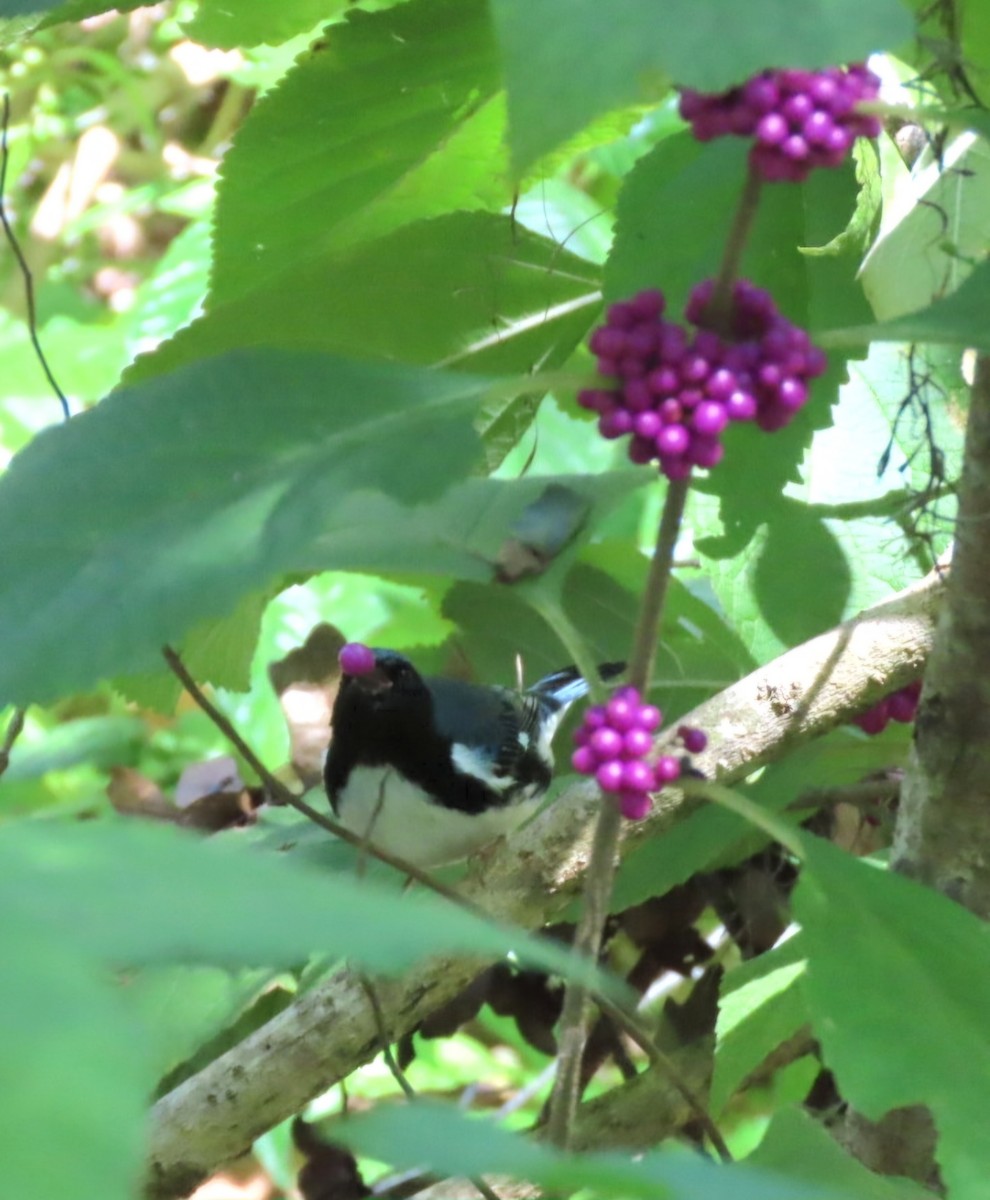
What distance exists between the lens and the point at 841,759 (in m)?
0.79

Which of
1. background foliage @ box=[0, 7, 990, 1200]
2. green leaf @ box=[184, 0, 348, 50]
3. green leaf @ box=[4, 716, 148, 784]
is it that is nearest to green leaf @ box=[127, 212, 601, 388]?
background foliage @ box=[0, 7, 990, 1200]

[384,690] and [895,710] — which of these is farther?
[384,690]

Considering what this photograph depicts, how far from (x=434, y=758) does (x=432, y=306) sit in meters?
0.61

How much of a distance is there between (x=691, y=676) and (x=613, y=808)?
1.38ft

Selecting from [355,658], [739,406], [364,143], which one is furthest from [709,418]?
[355,658]

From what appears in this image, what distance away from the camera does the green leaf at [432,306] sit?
670 millimetres

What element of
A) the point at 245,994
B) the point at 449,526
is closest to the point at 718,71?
the point at 449,526

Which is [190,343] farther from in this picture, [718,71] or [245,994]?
[718,71]

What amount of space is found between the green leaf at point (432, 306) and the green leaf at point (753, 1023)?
0.95ft

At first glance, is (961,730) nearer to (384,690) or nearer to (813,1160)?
(813,1160)

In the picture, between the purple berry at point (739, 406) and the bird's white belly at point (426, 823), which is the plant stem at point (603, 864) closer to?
the purple berry at point (739, 406)

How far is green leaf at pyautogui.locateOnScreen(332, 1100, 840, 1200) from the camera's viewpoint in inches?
7.4

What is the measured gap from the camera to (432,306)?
0.70 m

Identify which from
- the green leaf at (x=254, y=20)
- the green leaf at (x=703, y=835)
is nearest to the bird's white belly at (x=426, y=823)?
the green leaf at (x=703, y=835)
